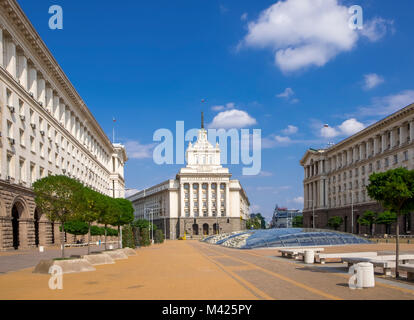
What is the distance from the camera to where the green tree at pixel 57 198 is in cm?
2408

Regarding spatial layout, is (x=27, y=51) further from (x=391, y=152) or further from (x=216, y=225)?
(x=216, y=225)

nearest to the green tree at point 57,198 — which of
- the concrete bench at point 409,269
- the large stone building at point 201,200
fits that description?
the concrete bench at point 409,269

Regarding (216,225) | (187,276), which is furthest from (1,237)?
(216,225)

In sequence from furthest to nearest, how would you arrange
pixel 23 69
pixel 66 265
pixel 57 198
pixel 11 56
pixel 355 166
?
pixel 355 166 < pixel 23 69 < pixel 11 56 < pixel 57 198 < pixel 66 265

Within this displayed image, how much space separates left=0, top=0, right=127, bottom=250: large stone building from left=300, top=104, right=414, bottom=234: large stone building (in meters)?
45.3

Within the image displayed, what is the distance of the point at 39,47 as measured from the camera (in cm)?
4769

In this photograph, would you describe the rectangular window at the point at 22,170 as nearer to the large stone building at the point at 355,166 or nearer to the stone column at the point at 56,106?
the stone column at the point at 56,106

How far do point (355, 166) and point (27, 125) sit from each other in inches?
3030

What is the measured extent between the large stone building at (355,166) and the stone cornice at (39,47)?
1794 inches

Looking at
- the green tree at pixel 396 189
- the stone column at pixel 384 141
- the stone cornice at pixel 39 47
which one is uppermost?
the stone cornice at pixel 39 47

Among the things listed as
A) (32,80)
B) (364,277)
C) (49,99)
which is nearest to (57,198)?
(364,277)

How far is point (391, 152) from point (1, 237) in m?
69.0

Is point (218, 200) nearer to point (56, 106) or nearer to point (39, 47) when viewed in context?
point (56, 106)

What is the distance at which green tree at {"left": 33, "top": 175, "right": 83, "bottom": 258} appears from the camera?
24.1 meters
